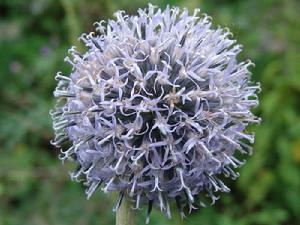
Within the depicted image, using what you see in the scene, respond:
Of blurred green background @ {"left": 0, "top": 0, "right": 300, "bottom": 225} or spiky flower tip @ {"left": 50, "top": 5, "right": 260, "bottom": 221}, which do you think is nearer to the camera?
spiky flower tip @ {"left": 50, "top": 5, "right": 260, "bottom": 221}

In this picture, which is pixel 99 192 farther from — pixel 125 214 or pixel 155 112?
pixel 155 112

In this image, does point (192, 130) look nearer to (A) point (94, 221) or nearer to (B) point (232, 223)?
(B) point (232, 223)

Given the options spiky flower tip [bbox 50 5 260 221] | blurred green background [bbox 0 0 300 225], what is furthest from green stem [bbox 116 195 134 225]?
blurred green background [bbox 0 0 300 225]

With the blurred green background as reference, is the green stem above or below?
below

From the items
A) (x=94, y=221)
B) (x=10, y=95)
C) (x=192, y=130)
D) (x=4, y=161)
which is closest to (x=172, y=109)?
(x=192, y=130)

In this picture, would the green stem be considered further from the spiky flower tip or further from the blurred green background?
the blurred green background

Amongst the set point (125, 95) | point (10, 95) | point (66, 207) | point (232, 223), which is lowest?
point (232, 223)
